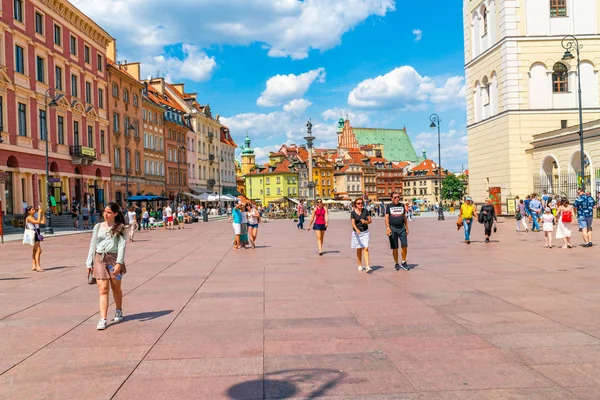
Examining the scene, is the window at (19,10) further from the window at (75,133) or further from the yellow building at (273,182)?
the yellow building at (273,182)

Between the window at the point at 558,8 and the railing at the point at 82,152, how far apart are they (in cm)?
3613

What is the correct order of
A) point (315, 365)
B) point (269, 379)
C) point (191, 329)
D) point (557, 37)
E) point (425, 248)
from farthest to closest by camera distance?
1. point (557, 37)
2. point (425, 248)
3. point (191, 329)
4. point (315, 365)
5. point (269, 379)

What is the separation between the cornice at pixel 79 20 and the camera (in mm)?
41094

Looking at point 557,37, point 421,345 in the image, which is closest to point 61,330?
point 421,345

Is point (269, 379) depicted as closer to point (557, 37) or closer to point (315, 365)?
point (315, 365)

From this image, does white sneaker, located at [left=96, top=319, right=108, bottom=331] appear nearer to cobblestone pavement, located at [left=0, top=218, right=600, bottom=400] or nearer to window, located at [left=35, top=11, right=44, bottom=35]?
cobblestone pavement, located at [left=0, top=218, right=600, bottom=400]

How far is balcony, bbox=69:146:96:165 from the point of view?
145 feet

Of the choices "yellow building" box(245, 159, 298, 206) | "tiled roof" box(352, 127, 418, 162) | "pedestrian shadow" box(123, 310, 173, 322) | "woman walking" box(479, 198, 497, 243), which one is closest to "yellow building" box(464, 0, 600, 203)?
"woman walking" box(479, 198, 497, 243)

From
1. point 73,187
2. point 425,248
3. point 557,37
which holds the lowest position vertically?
point 425,248

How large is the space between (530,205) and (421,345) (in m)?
22.5

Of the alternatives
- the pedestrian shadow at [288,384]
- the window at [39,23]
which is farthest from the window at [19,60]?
the pedestrian shadow at [288,384]

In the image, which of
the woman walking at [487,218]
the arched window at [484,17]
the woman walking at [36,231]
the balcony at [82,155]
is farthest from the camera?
the balcony at [82,155]

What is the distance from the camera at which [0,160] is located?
33.1 metres

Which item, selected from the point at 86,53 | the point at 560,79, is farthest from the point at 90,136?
the point at 560,79
